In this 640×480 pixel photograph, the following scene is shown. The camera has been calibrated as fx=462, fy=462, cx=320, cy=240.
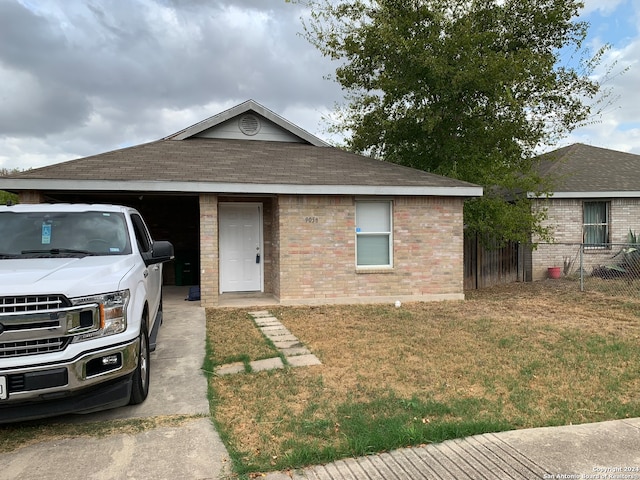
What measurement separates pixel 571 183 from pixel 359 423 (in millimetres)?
15284

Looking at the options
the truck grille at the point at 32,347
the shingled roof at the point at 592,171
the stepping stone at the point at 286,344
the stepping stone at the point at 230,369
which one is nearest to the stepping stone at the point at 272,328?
the stepping stone at the point at 286,344

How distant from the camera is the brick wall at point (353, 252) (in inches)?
410

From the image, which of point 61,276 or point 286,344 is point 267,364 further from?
point 61,276

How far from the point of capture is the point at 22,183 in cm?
894

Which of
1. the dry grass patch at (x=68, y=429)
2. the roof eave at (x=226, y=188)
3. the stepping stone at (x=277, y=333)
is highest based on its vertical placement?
the roof eave at (x=226, y=188)

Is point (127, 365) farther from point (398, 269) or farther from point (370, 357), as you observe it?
point (398, 269)

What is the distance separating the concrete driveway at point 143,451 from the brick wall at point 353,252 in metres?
5.51

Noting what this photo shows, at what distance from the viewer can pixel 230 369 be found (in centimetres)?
573

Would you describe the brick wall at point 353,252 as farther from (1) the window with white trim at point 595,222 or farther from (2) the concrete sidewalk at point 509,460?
(1) the window with white trim at point 595,222

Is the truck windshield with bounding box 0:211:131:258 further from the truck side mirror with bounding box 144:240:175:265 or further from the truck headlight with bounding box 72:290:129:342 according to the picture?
the truck headlight with bounding box 72:290:129:342

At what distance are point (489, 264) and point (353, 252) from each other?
20.2ft

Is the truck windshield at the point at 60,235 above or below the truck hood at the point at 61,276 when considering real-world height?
above

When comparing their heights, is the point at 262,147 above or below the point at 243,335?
above

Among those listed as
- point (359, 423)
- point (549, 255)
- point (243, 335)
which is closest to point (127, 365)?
point (359, 423)
